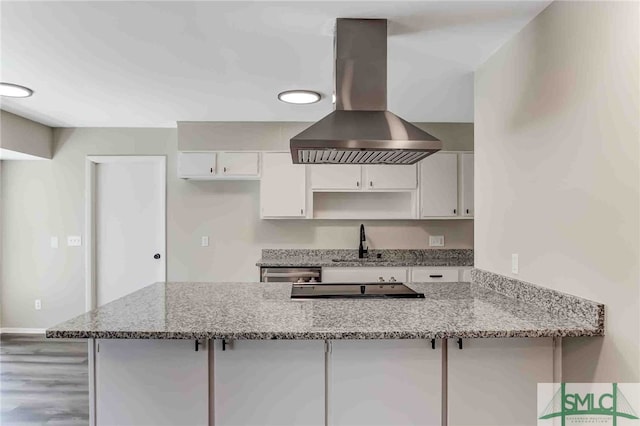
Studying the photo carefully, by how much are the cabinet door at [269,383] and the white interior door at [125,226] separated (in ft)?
10.9

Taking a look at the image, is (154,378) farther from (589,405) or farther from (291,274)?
(291,274)

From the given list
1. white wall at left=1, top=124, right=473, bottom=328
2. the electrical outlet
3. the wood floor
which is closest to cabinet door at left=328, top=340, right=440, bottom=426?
the electrical outlet

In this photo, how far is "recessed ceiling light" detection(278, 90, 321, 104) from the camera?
317cm

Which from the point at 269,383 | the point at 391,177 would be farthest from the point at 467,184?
the point at 269,383

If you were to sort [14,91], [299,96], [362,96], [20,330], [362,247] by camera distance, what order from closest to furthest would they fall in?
[362,96]
[14,91]
[299,96]
[362,247]
[20,330]

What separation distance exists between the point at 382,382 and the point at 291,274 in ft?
7.69

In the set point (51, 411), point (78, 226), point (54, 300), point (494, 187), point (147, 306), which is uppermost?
point (494, 187)

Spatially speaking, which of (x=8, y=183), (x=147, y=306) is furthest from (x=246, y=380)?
(x=8, y=183)

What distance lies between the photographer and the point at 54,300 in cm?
467

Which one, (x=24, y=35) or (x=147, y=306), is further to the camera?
(x=24, y=35)

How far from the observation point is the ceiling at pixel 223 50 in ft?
6.41

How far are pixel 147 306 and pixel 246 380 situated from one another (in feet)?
2.12

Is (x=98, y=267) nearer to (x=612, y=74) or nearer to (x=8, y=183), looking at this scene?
(x=8, y=183)

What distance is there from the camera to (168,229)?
4.57 metres
